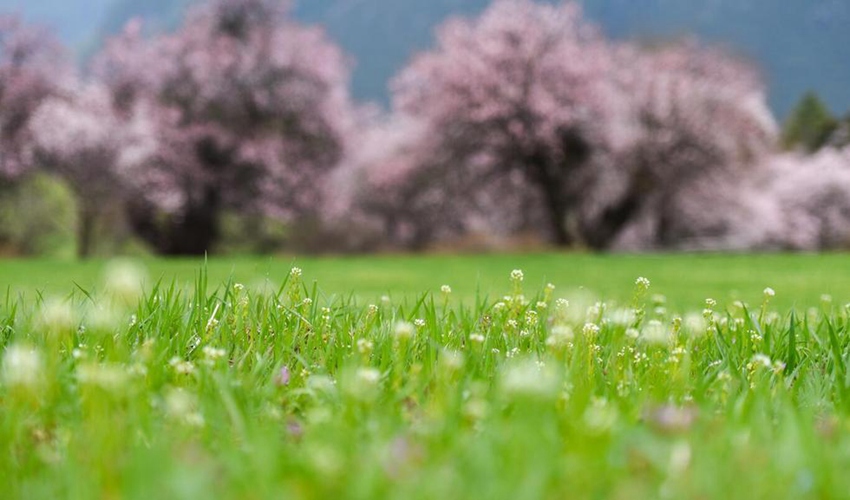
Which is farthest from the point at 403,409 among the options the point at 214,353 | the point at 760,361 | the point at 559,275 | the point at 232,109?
the point at 232,109

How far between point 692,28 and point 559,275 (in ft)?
47.1

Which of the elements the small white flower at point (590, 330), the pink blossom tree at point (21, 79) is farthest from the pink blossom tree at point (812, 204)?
the small white flower at point (590, 330)

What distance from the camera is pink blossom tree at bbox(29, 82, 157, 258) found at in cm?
1942

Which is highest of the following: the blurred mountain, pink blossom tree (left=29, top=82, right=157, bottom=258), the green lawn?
the blurred mountain

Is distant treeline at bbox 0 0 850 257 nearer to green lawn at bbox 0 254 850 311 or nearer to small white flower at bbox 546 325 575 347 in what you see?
green lawn at bbox 0 254 850 311

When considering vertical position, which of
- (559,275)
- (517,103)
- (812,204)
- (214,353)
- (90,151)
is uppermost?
(517,103)

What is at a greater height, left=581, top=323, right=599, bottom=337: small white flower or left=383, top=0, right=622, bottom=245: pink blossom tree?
left=383, top=0, right=622, bottom=245: pink blossom tree

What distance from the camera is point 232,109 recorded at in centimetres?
2119

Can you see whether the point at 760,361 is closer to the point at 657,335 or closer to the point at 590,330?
the point at 657,335

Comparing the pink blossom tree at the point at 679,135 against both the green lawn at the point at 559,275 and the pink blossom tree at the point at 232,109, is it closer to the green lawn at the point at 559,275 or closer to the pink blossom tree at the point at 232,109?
the green lawn at the point at 559,275

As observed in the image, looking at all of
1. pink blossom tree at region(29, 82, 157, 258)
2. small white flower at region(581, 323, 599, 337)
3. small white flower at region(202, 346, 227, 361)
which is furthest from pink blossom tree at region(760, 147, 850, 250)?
small white flower at region(202, 346, 227, 361)

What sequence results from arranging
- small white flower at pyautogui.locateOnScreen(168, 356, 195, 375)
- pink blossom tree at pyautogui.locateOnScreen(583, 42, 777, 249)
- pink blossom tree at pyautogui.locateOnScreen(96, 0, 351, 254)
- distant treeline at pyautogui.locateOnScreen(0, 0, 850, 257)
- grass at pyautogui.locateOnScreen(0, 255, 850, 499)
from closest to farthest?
grass at pyautogui.locateOnScreen(0, 255, 850, 499) < small white flower at pyautogui.locateOnScreen(168, 356, 195, 375) < distant treeline at pyautogui.locateOnScreen(0, 0, 850, 257) < pink blossom tree at pyautogui.locateOnScreen(583, 42, 777, 249) < pink blossom tree at pyautogui.locateOnScreen(96, 0, 351, 254)

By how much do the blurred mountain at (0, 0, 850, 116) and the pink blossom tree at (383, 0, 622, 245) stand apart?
1.43 m

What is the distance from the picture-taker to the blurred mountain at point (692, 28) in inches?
927
